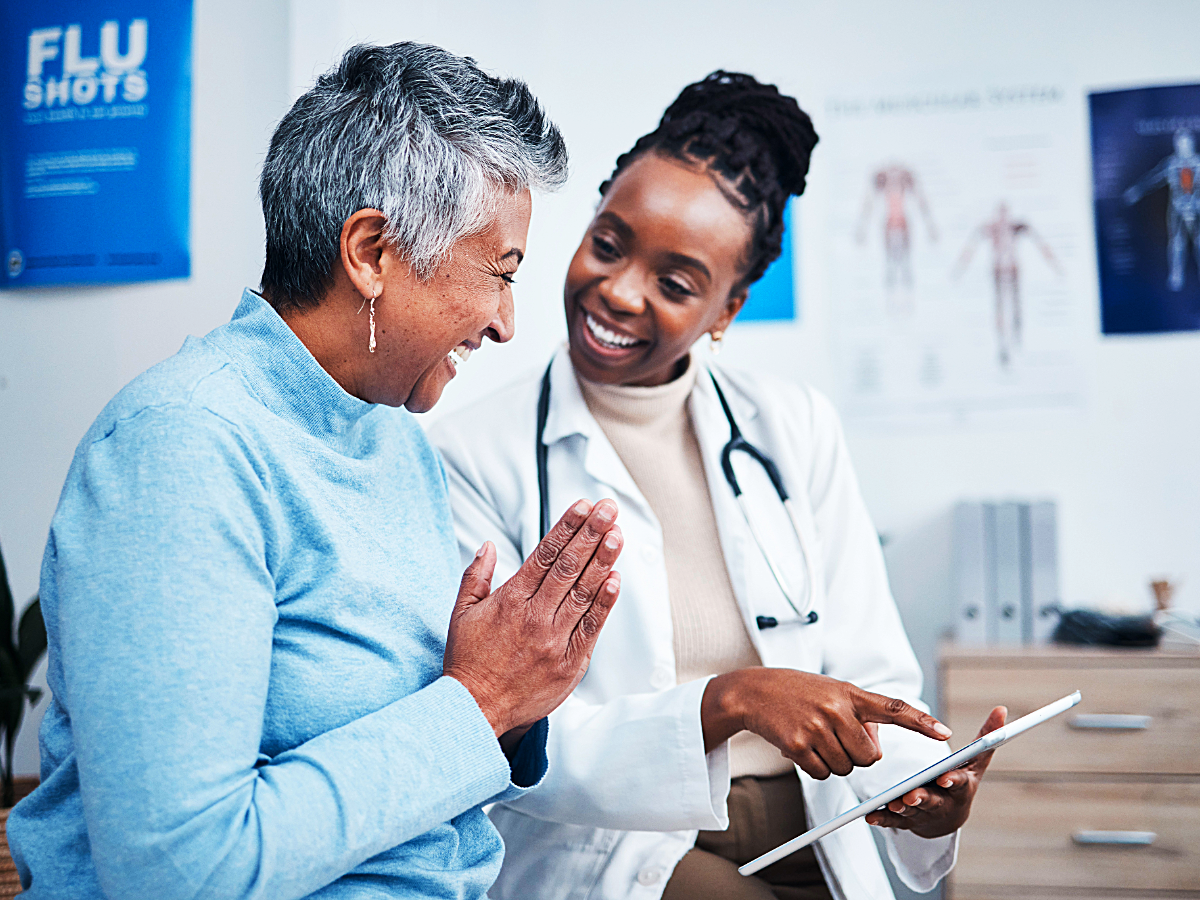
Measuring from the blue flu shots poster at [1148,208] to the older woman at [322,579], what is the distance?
6.41 ft

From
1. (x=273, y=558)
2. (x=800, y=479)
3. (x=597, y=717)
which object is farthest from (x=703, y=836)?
(x=273, y=558)

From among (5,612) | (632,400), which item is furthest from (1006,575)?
(5,612)

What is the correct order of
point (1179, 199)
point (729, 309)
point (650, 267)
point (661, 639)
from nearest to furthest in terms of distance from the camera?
point (661, 639), point (650, 267), point (729, 309), point (1179, 199)

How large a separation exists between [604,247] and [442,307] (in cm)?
56

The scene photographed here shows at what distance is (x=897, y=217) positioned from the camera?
252cm

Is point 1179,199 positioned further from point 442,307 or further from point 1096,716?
point 442,307

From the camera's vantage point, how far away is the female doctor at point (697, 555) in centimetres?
118

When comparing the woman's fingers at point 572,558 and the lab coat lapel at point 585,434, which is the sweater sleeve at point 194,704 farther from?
the lab coat lapel at point 585,434

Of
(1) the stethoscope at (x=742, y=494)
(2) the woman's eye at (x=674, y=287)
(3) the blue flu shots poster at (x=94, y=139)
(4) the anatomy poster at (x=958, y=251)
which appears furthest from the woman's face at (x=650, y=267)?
(4) the anatomy poster at (x=958, y=251)

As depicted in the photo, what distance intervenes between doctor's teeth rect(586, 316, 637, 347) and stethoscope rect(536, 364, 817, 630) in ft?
0.39

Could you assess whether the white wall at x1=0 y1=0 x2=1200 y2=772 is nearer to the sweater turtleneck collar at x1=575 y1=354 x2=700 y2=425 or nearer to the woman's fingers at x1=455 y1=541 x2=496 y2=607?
the sweater turtleneck collar at x1=575 y1=354 x2=700 y2=425

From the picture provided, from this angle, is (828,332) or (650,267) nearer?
(650,267)

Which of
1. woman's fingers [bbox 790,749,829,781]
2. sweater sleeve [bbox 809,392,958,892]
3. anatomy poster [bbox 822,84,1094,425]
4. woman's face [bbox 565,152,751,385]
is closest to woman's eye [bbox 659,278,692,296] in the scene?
woman's face [bbox 565,152,751,385]

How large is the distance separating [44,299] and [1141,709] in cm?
234
